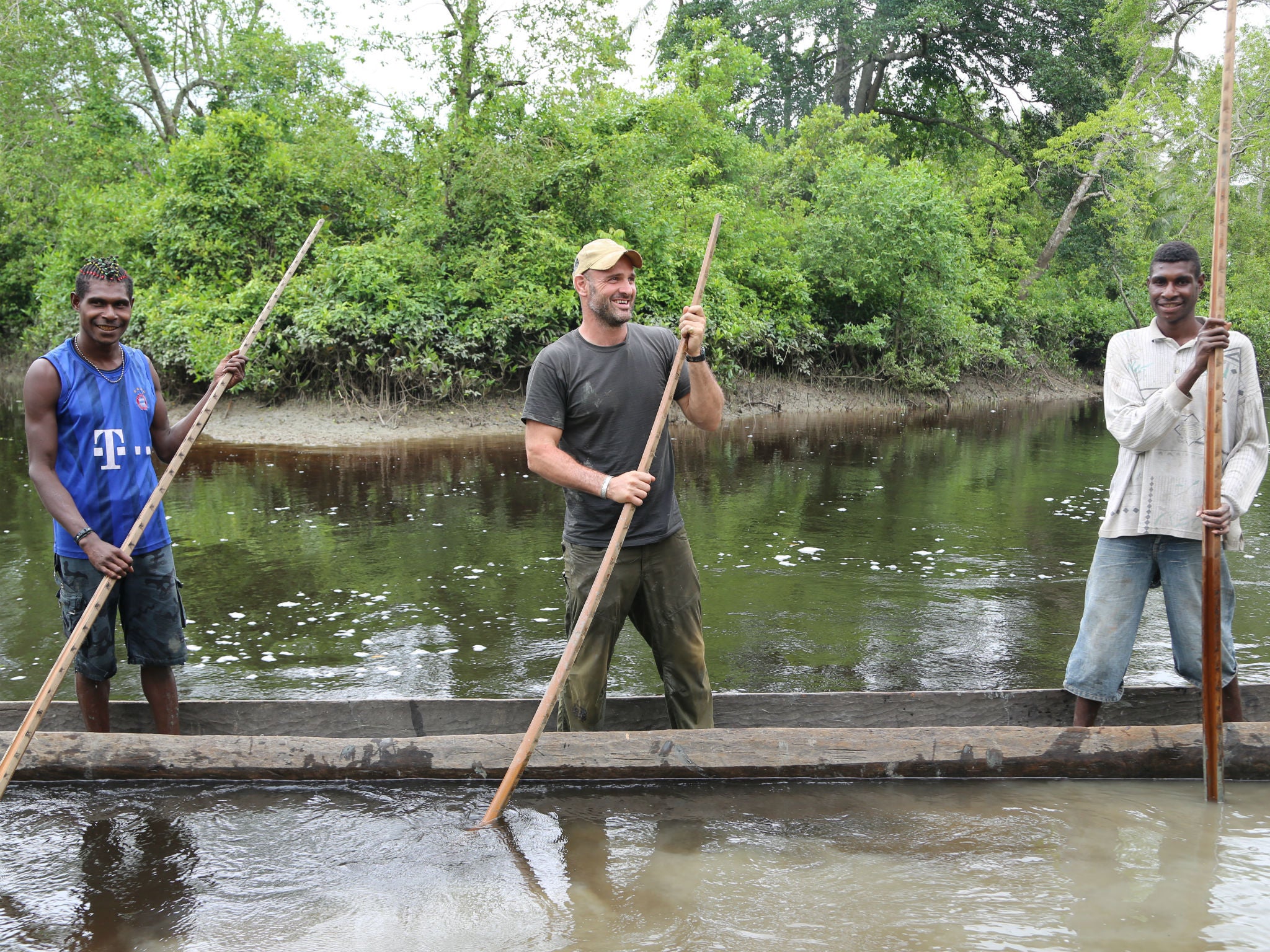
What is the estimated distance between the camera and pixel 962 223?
2527 cm

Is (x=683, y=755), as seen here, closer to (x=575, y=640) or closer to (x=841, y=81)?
(x=575, y=640)

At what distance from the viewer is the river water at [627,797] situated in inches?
124

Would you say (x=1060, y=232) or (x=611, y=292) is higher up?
(x=1060, y=232)

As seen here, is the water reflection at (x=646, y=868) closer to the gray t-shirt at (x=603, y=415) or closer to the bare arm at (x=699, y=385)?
the gray t-shirt at (x=603, y=415)

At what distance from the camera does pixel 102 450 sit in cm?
398

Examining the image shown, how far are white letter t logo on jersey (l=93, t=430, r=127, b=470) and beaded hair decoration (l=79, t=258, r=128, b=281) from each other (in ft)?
1.89

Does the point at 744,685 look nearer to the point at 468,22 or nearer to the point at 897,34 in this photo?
the point at 468,22

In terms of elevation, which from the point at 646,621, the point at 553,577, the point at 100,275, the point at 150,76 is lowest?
the point at 553,577

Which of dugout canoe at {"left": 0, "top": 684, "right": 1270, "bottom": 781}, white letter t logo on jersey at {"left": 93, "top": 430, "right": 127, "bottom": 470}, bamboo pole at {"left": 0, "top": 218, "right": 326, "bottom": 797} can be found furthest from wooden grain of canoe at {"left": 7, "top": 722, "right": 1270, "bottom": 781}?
white letter t logo on jersey at {"left": 93, "top": 430, "right": 127, "bottom": 470}

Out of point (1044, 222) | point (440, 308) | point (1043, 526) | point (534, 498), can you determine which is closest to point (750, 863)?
point (1043, 526)

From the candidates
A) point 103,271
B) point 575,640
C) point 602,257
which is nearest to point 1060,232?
point 602,257

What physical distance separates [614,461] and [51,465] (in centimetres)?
210

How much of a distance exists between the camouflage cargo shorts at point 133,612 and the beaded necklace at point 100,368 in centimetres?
68

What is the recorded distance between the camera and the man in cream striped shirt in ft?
12.5
